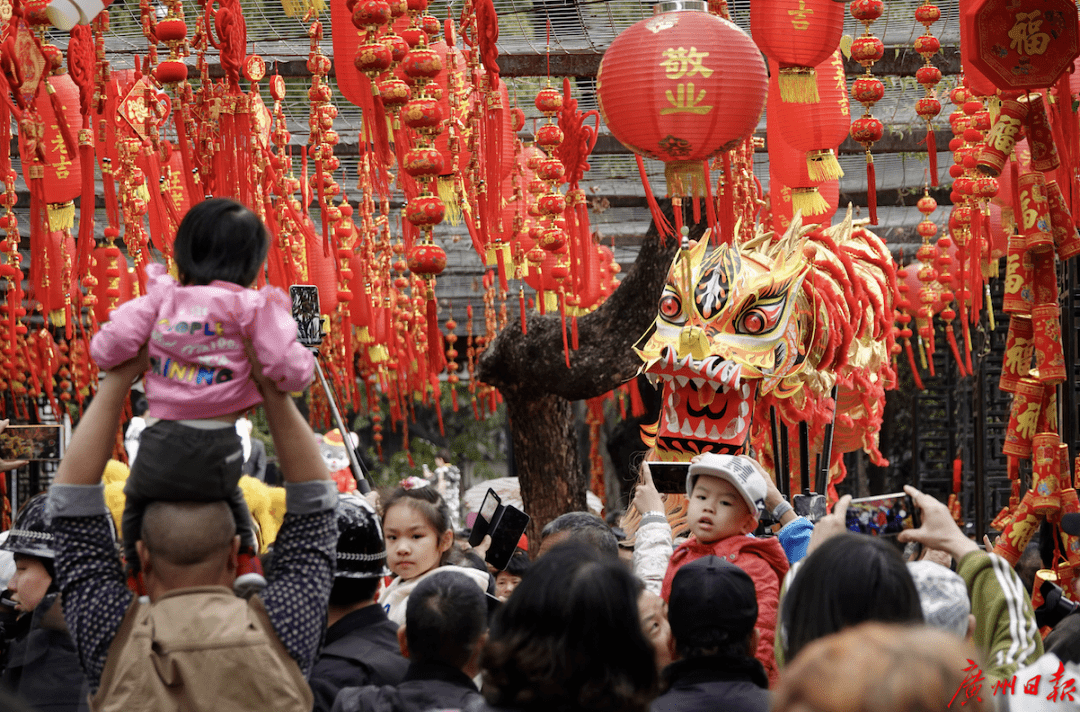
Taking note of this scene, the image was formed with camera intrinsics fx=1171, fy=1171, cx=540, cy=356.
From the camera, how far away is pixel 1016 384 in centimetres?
469

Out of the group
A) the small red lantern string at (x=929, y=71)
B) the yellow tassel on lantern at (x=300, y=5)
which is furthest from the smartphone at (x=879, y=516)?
the yellow tassel on lantern at (x=300, y=5)

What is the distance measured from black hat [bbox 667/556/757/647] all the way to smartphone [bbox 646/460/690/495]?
212 cm

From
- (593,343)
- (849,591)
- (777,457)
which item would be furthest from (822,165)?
(849,591)

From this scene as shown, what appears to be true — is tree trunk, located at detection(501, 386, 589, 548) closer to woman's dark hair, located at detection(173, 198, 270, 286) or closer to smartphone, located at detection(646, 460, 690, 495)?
smartphone, located at detection(646, 460, 690, 495)

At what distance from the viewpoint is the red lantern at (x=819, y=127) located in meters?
4.80

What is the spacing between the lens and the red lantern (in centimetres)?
480

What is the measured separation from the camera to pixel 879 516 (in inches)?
105

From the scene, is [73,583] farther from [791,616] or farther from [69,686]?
[791,616]

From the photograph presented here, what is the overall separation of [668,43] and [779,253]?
1.37 meters

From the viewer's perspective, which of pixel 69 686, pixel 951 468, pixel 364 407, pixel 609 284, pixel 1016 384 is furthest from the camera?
pixel 364 407

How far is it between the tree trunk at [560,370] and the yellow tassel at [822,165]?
7.22 ft

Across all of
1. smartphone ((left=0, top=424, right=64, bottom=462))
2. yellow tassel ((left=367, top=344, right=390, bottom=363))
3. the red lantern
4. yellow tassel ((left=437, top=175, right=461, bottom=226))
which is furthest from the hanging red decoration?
yellow tassel ((left=367, top=344, right=390, bottom=363))

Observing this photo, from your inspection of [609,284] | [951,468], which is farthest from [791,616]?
[951,468]

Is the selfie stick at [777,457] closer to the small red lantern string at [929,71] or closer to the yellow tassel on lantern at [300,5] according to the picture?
the small red lantern string at [929,71]
